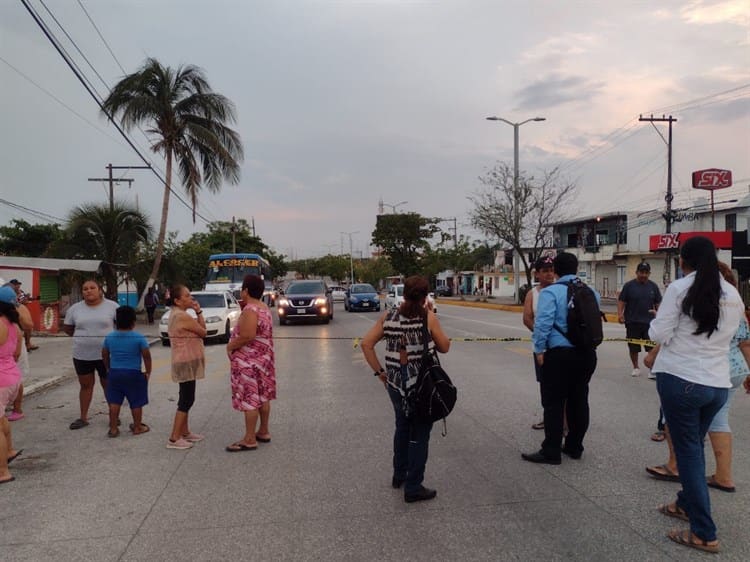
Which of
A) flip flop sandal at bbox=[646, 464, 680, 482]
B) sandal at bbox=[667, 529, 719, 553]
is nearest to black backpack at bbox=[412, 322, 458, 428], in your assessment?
sandal at bbox=[667, 529, 719, 553]

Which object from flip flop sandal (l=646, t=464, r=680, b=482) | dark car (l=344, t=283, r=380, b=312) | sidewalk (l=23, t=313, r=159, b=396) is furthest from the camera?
dark car (l=344, t=283, r=380, b=312)

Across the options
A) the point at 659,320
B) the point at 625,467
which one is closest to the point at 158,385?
the point at 625,467

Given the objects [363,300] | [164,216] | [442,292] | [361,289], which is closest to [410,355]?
[164,216]

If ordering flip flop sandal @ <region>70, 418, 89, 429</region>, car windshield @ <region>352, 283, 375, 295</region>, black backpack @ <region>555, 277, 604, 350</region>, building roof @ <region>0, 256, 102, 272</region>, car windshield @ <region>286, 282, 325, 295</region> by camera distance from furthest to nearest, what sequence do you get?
1. car windshield @ <region>352, 283, 375, 295</region>
2. car windshield @ <region>286, 282, 325, 295</region>
3. building roof @ <region>0, 256, 102, 272</region>
4. flip flop sandal @ <region>70, 418, 89, 429</region>
5. black backpack @ <region>555, 277, 604, 350</region>

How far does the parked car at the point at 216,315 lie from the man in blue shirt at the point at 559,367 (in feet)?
38.9

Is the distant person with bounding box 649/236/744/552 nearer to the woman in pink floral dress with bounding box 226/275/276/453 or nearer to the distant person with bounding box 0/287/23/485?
the woman in pink floral dress with bounding box 226/275/276/453

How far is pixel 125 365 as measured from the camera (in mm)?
6270

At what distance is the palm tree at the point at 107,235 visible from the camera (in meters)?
23.5

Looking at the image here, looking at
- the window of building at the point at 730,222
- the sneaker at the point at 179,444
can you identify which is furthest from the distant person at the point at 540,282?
the window of building at the point at 730,222

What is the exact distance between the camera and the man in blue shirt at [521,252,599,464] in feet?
16.3

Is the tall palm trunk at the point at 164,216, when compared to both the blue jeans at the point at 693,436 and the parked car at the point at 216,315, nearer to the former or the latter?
the parked car at the point at 216,315

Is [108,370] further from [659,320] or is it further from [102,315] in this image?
[659,320]

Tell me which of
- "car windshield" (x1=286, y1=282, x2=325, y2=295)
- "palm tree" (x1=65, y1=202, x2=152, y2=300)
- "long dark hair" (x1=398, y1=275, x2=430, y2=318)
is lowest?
"car windshield" (x1=286, y1=282, x2=325, y2=295)

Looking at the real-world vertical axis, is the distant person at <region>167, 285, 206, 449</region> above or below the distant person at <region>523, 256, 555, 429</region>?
below
